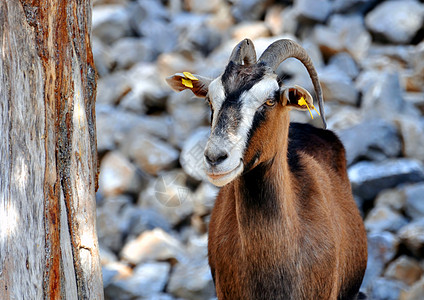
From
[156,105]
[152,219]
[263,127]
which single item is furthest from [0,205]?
[156,105]

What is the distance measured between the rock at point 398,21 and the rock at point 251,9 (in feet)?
6.67

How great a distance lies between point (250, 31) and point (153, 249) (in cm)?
482

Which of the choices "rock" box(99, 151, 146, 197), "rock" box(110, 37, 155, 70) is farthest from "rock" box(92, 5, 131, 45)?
"rock" box(99, 151, 146, 197)

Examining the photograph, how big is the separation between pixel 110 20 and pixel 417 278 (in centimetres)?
756

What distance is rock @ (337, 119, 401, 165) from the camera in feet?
26.3

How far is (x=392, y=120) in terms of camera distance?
841 centimetres

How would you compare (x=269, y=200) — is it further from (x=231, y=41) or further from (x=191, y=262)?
(x=231, y=41)

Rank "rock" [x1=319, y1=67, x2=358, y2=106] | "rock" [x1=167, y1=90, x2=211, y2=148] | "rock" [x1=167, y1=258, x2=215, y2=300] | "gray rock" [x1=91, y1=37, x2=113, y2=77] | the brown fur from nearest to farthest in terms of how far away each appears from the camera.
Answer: the brown fur < "rock" [x1=167, y1=258, x2=215, y2=300] < "rock" [x1=319, y1=67, x2=358, y2=106] < "rock" [x1=167, y1=90, x2=211, y2=148] < "gray rock" [x1=91, y1=37, x2=113, y2=77]

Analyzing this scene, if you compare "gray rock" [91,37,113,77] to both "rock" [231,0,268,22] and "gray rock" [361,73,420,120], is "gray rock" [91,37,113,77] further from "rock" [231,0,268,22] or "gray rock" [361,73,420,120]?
"gray rock" [361,73,420,120]

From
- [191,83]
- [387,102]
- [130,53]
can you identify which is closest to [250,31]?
[130,53]

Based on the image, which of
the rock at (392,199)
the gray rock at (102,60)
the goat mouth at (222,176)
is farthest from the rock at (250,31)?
the goat mouth at (222,176)

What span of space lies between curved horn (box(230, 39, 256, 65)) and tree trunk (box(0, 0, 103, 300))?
0.93 metres

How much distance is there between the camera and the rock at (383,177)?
7.61m

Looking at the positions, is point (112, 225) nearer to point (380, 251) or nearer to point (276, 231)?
point (380, 251)
